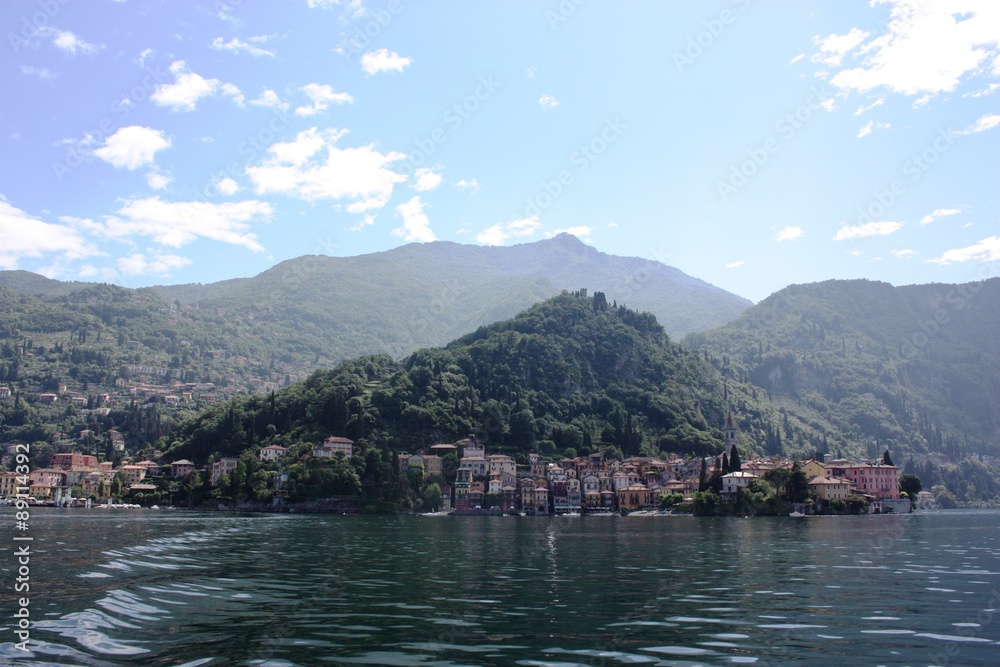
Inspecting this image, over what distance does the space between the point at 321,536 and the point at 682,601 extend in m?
39.0

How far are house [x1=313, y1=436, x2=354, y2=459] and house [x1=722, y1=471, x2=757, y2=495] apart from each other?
63.7 meters

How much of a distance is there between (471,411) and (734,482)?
6525cm

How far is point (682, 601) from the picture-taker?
23844mm

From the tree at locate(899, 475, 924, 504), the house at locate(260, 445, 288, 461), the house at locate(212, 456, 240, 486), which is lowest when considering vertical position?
the tree at locate(899, 475, 924, 504)

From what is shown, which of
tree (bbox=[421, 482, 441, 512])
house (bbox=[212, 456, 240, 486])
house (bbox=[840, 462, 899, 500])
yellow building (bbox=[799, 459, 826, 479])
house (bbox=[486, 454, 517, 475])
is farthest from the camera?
house (bbox=[486, 454, 517, 475])

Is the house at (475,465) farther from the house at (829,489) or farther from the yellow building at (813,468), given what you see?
the house at (829,489)

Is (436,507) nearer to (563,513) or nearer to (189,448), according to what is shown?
(563,513)

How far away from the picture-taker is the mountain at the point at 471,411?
148750 millimetres

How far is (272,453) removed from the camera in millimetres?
137625

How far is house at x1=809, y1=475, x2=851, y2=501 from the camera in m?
115

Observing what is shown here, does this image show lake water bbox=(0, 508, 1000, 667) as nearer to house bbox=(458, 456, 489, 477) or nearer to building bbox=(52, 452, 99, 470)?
house bbox=(458, 456, 489, 477)

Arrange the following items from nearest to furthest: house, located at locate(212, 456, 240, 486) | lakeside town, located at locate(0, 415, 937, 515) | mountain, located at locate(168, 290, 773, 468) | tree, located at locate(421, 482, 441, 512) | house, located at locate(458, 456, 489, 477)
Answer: lakeside town, located at locate(0, 415, 937, 515), tree, located at locate(421, 482, 441, 512), house, located at locate(212, 456, 240, 486), house, located at locate(458, 456, 489, 477), mountain, located at locate(168, 290, 773, 468)

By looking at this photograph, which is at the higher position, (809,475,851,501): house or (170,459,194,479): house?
(170,459,194,479): house

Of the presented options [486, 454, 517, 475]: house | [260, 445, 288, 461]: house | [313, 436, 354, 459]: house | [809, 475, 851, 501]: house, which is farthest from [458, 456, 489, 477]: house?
[809, 475, 851, 501]: house
